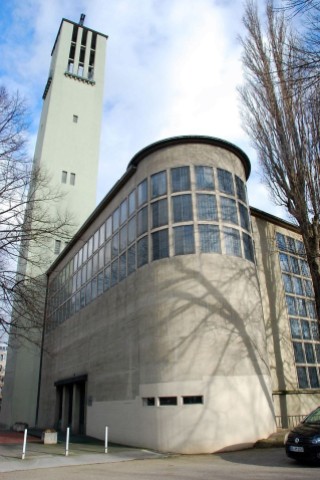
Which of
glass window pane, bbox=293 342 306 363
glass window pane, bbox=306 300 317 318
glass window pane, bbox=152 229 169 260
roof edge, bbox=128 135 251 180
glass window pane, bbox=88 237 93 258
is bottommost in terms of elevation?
glass window pane, bbox=293 342 306 363

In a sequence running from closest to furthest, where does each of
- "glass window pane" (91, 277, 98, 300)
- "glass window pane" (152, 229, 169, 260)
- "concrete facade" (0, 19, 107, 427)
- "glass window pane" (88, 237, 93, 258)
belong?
"glass window pane" (152, 229, 169, 260) → "glass window pane" (91, 277, 98, 300) → "glass window pane" (88, 237, 93, 258) → "concrete facade" (0, 19, 107, 427)

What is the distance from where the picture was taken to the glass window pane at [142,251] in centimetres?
1708

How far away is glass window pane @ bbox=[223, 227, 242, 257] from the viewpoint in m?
16.3

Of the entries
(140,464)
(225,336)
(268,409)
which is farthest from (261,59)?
(140,464)

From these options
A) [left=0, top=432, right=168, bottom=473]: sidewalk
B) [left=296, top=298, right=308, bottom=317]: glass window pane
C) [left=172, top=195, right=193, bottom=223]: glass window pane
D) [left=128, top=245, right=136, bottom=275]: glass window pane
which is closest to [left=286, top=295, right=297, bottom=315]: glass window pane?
[left=296, top=298, right=308, bottom=317]: glass window pane

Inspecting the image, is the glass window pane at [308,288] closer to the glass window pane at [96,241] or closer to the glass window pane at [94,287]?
the glass window pane at [94,287]

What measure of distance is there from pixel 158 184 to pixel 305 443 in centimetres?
1183

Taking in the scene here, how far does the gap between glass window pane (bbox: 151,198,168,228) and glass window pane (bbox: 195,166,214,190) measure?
1697 mm

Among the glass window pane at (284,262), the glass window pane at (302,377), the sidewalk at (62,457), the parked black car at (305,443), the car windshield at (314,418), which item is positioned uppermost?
the glass window pane at (284,262)

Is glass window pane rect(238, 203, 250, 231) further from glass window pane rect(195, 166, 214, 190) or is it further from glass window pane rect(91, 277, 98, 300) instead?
glass window pane rect(91, 277, 98, 300)

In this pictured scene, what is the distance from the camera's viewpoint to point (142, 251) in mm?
17391

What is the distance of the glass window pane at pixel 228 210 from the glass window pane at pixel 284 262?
7007mm

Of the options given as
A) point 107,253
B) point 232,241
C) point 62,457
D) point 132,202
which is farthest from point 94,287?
point 62,457

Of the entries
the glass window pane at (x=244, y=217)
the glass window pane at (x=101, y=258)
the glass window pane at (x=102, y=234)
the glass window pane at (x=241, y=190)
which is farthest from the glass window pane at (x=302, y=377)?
the glass window pane at (x=102, y=234)
